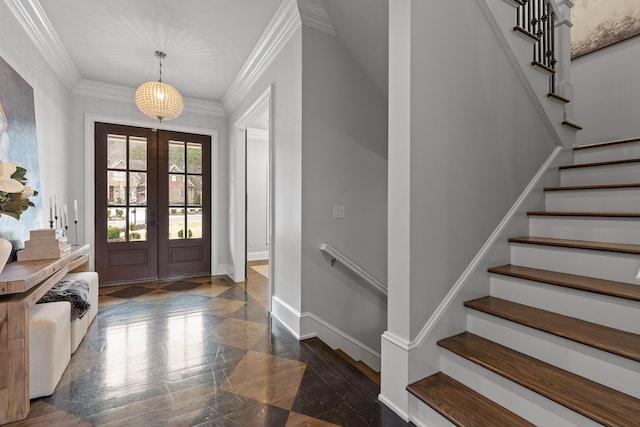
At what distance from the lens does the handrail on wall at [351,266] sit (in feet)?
8.48

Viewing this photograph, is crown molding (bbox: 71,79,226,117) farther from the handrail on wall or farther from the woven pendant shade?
the handrail on wall

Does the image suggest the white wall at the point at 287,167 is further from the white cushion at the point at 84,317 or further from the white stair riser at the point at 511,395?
the white cushion at the point at 84,317

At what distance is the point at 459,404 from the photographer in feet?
4.51

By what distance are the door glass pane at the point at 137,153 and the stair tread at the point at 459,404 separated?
4.52m

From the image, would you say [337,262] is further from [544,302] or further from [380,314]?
[544,302]

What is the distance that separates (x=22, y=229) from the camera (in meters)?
2.49

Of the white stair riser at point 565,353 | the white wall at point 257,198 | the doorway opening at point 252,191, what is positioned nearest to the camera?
the white stair riser at point 565,353

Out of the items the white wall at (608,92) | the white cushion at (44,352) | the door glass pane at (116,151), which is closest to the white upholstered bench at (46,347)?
the white cushion at (44,352)

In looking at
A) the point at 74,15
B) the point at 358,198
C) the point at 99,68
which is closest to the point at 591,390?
the point at 358,198

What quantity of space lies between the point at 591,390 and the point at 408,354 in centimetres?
71

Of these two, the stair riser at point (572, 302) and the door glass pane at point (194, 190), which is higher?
the door glass pane at point (194, 190)

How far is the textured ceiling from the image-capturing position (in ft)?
8.44

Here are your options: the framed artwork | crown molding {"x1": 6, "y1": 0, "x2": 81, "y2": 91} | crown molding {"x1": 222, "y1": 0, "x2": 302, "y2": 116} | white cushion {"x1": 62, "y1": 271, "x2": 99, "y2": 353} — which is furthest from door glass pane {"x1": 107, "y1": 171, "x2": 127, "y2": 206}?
the framed artwork

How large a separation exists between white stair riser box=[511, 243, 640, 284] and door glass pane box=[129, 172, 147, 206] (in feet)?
15.1
